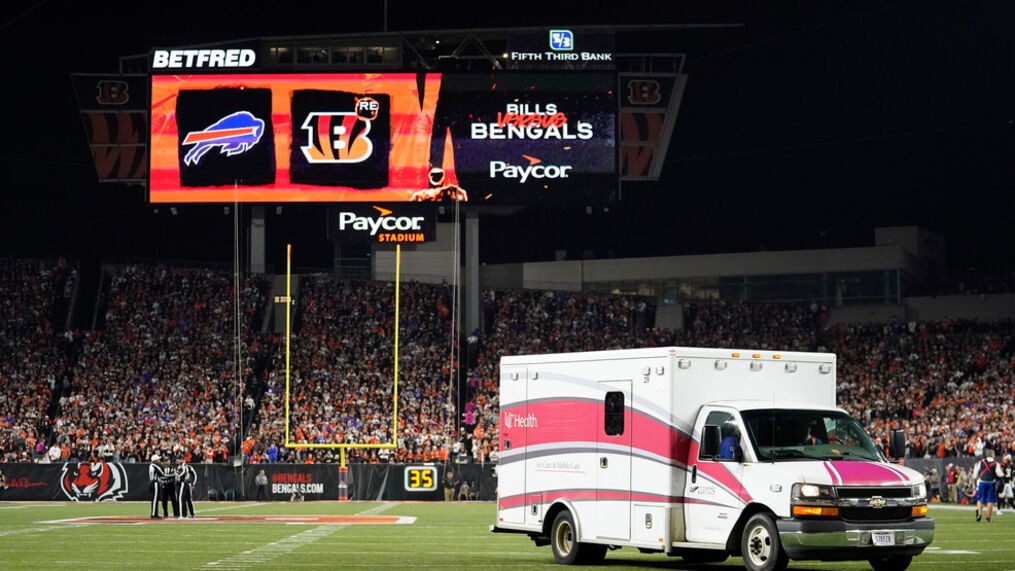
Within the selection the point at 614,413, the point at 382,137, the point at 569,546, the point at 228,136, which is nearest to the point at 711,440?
the point at 614,413

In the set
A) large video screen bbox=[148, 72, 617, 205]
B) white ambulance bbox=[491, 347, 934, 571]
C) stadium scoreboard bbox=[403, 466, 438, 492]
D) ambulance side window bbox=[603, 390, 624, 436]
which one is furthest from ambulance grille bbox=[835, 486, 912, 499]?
large video screen bbox=[148, 72, 617, 205]

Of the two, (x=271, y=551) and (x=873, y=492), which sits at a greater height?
(x=873, y=492)

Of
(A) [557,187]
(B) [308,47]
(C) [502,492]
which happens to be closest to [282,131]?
(B) [308,47]

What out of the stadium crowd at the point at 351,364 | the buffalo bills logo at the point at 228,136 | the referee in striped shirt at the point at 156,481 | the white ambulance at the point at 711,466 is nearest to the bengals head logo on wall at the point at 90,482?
the stadium crowd at the point at 351,364

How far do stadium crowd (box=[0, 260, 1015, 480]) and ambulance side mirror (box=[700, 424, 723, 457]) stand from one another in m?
24.9

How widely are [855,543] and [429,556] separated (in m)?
6.37

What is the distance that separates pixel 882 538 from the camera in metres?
15.6

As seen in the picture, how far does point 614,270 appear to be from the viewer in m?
74.8

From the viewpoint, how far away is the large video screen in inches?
1841

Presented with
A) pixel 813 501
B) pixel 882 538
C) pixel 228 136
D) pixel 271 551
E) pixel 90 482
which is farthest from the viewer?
pixel 228 136

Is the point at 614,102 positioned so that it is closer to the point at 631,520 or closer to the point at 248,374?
the point at 248,374

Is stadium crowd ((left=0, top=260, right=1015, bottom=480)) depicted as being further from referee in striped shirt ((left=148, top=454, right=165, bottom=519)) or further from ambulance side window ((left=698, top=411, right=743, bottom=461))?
ambulance side window ((left=698, top=411, right=743, bottom=461))

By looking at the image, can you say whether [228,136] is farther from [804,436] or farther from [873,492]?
[873,492]

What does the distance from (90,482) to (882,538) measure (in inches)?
1197
